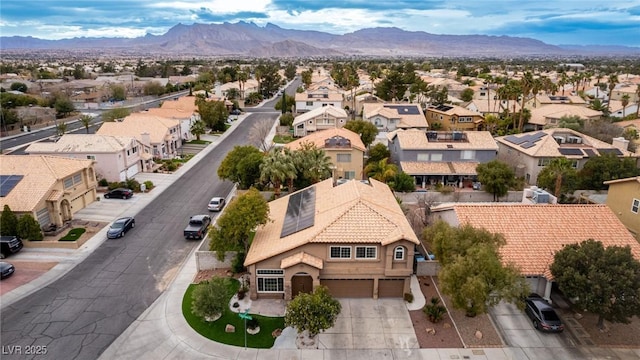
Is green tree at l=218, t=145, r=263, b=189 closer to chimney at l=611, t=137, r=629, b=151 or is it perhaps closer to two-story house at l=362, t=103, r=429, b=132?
two-story house at l=362, t=103, r=429, b=132

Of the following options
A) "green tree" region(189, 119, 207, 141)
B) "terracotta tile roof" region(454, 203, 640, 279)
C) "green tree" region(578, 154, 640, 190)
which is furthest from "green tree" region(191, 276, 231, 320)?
"green tree" region(189, 119, 207, 141)

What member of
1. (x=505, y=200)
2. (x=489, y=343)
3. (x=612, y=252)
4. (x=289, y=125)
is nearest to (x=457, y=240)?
(x=489, y=343)

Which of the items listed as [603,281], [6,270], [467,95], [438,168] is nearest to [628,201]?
[603,281]

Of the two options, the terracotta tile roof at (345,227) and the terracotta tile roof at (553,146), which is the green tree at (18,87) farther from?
the terracotta tile roof at (553,146)

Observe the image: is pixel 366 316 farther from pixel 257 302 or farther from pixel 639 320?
pixel 639 320

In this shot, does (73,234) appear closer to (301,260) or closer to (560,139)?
(301,260)
